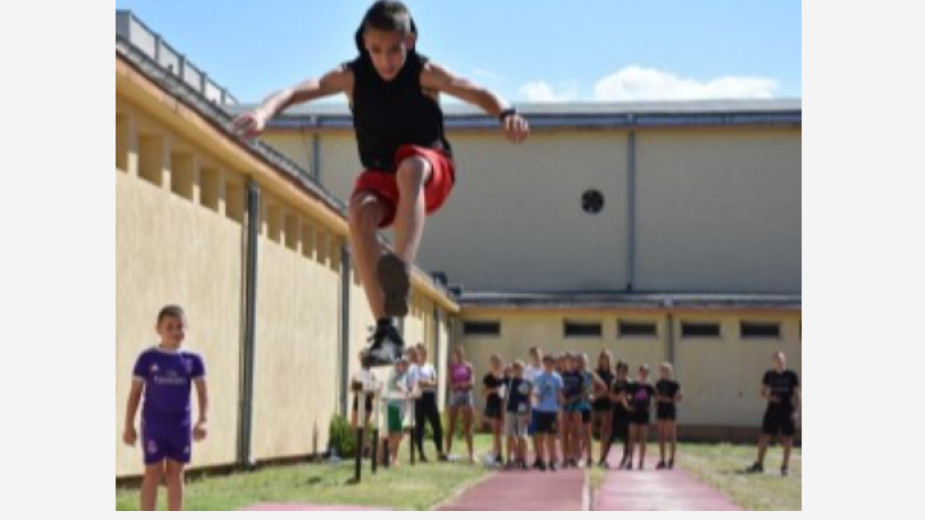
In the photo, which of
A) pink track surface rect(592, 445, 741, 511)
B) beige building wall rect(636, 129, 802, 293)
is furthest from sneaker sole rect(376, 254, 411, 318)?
beige building wall rect(636, 129, 802, 293)

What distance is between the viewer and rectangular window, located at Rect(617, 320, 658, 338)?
3626 centimetres

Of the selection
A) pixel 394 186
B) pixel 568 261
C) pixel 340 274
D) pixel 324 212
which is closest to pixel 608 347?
pixel 568 261

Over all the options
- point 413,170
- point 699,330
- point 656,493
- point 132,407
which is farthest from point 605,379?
point 413,170

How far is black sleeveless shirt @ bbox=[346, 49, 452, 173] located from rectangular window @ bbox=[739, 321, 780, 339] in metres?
30.7

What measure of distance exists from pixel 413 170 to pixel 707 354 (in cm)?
3056

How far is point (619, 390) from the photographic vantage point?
21297 millimetres

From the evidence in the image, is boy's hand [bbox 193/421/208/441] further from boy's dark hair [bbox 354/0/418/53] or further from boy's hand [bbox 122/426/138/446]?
boy's dark hair [bbox 354/0/418/53]

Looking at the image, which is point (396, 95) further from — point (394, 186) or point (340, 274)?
point (340, 274)

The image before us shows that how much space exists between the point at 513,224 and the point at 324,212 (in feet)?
69.0

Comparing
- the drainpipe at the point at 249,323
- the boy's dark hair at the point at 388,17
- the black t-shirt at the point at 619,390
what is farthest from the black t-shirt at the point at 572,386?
the boy's dark hair at the point at 388,17

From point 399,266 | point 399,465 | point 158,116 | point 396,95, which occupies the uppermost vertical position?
point 158,116

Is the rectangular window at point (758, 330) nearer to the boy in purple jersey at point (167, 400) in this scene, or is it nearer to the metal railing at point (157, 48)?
the metal railing at point (157, 48)

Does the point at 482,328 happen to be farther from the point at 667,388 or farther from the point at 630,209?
the point at 667,388
